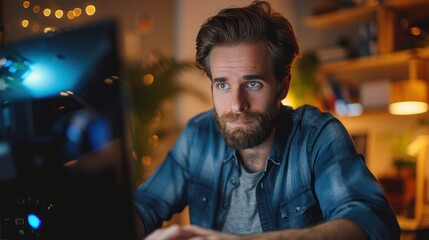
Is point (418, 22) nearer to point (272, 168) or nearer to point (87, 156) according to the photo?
point (272, 168)

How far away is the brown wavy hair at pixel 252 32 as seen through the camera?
1097mm

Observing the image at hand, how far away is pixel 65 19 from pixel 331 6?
6.71 feet

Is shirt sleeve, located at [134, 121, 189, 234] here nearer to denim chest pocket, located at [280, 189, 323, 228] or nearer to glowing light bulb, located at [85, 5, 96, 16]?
denim chest pocket, located at [280, 189, 323, 228]

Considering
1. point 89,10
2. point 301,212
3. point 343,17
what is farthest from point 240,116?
point 343,17

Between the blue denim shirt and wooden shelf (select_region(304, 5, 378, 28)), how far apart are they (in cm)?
178

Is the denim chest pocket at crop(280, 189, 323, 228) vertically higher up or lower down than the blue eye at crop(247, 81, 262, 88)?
lower down

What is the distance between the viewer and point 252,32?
110 centimetres

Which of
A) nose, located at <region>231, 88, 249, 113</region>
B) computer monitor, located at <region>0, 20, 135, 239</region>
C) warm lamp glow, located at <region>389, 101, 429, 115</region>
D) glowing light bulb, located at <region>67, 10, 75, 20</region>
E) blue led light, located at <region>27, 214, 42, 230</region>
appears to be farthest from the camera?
warm lamp glow, located at <region>389, 101, 429, 115</region>

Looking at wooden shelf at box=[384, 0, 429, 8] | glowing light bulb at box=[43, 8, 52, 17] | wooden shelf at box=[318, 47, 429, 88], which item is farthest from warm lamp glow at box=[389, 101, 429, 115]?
glowing light bulb at box=[43, 8, 52, 17]

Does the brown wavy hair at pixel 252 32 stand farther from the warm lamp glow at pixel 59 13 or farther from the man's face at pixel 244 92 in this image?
the warm lamp glow at pixel 59 13

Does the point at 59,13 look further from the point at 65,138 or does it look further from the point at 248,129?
the point at 65,138

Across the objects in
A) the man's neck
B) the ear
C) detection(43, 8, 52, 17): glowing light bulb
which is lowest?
the man's neck

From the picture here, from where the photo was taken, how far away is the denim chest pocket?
1.11 metres

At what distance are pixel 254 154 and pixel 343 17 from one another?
1.95 metres
